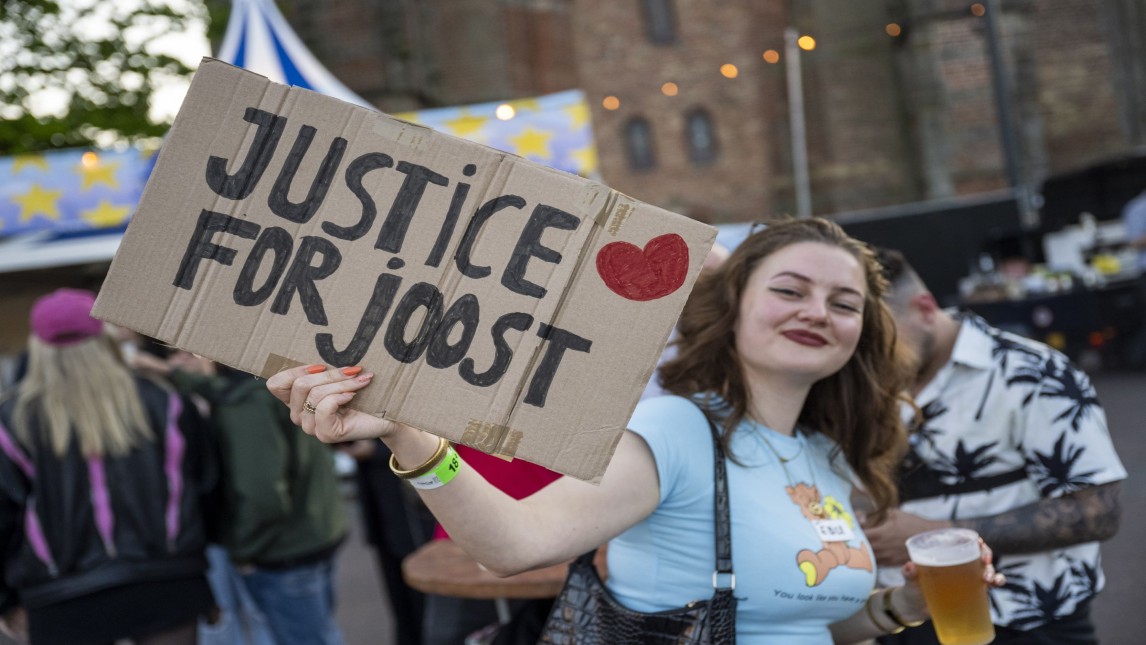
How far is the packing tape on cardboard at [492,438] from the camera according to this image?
176cm

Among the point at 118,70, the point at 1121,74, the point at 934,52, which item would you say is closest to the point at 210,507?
the point at 118,70

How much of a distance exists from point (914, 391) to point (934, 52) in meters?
19.4

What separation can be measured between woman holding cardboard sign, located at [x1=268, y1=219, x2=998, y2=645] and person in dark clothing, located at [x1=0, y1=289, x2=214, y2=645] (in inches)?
77.6

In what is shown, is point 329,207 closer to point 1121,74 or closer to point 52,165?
point 52,165

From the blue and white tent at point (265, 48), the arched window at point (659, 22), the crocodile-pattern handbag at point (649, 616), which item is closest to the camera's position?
the crocodile-pattern handbag at point (649, 616)

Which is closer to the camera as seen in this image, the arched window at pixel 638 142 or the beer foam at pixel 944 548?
the beer foam at pixel 944 548

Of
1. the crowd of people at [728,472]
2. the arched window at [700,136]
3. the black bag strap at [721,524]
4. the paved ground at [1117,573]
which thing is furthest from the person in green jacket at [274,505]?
the arched window at [700,136]

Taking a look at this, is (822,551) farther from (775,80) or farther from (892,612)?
(775,80)

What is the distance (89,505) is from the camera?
11.4ft

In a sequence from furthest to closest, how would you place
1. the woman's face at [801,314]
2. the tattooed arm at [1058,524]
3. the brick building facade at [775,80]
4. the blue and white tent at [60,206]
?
the brick building facade at [775,80]
the blue and white tent at [60,206]
the tattooed arm at [1058,524]
the woman's face at [801,314]

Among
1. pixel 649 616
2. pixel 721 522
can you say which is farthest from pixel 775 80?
pixel 649 616

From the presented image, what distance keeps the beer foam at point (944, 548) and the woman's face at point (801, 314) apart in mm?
405

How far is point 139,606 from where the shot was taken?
351cm

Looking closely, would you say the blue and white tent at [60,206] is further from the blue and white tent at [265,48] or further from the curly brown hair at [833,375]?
the curly brown hair at [833,375]
